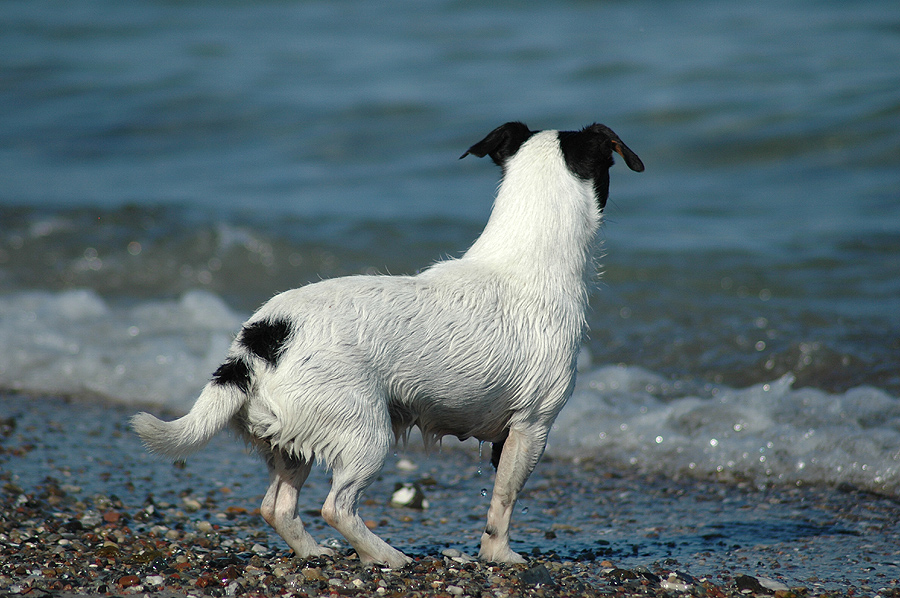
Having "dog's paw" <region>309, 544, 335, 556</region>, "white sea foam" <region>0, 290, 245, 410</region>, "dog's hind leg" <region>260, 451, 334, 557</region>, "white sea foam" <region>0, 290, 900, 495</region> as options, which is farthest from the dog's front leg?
"white sea foam" <region>0, 290, 245, 410</region>

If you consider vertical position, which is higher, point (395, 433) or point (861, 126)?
point (861, 126)

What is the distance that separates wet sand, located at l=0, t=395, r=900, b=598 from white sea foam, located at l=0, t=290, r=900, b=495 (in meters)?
0.21

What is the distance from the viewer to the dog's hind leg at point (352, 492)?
3.34 m

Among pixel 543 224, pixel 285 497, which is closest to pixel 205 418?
pixel 285 497

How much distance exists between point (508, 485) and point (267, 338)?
120 cm

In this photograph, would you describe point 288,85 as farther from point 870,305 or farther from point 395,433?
point 395,433

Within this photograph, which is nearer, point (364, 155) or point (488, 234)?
point (488, 234)

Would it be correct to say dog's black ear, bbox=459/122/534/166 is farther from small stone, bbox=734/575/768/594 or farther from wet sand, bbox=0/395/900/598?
small stone, bbox=734/575/768/594

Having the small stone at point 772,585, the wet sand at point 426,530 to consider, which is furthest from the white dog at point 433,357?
the small stone at point 772,585

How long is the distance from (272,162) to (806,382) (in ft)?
29.5

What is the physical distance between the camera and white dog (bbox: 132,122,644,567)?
128 inches

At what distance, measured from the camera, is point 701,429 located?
5512mm

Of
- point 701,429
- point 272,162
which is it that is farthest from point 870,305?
point 272,162

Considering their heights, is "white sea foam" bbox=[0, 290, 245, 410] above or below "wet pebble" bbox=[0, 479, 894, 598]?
below
